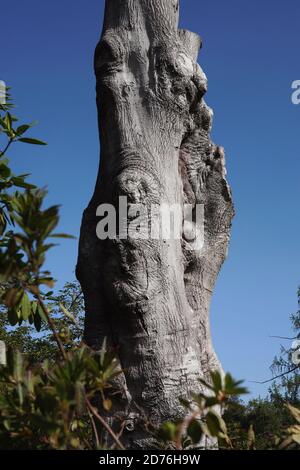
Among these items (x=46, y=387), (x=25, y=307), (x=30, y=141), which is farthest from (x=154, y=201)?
(x=46, y=387)

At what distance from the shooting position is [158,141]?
189 inches

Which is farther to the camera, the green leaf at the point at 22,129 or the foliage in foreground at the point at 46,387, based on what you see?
the green leaf at the point at 22,129

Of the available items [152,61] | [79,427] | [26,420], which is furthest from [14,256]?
[152,61]

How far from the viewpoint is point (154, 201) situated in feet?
14.7

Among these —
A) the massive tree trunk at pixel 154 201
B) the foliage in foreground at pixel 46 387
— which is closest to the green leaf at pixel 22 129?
the massive tree trunk at pixel 154 201

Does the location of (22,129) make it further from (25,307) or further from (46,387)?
(46,387)

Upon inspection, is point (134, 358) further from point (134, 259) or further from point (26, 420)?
point (26, 420)

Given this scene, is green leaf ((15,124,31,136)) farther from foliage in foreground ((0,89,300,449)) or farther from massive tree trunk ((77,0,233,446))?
foliage in foreground ((0,89,300,449))

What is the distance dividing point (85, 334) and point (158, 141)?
152 centimetres

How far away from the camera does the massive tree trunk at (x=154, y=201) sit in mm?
4207


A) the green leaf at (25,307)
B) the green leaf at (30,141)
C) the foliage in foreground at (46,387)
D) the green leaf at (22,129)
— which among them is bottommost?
the foliage in foreground at (46,387)

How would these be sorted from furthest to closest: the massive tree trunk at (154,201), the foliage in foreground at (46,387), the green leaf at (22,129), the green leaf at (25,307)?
the green leaf at (22,129) → the green leaf at (25,307) → the massive tree trunk at (154,201) → the foliage in foreground at (46,387)

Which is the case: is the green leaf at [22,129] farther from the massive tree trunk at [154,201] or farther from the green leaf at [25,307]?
the green leaf at [25,307]

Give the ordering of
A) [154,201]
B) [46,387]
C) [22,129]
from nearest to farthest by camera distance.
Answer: [46,387] < [154,201] < [22,129]
